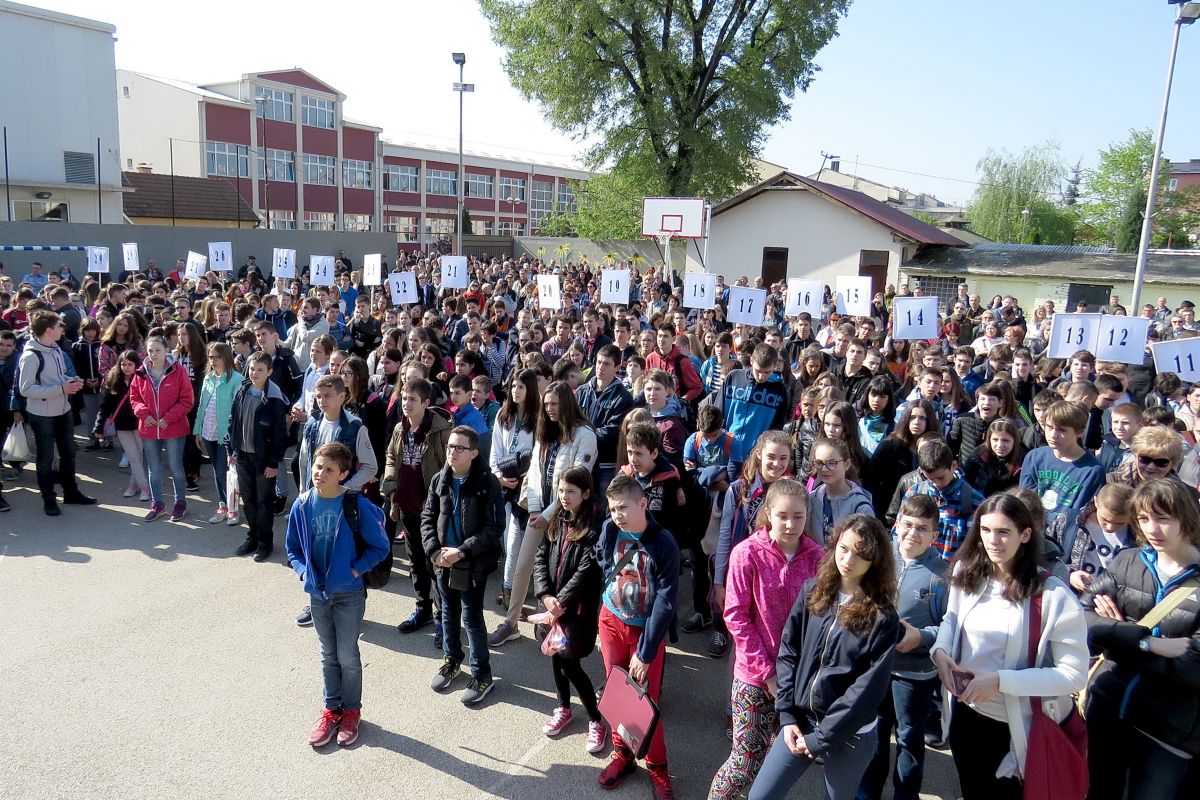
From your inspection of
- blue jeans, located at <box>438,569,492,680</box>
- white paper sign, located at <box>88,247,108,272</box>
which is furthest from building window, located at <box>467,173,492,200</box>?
blue jeans, located at <box>438,569,492,680</box>

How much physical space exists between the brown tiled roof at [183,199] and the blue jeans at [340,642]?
35355 millimetres

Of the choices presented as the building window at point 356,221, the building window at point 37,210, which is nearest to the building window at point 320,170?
the building window at point 356,221

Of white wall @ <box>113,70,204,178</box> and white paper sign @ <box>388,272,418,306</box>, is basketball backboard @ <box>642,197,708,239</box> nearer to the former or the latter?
white paper sign @ <box>388,272,418,306</box>

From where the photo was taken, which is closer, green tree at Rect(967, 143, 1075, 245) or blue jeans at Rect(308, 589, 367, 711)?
blue jeans at Rect(308, 589, 367, 711)

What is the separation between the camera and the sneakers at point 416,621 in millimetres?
5719

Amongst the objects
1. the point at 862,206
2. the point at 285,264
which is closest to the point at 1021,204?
the point at 862,206

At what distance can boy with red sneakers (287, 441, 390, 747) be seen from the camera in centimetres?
433

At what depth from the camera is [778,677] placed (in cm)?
330

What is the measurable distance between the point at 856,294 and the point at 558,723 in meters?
8.67

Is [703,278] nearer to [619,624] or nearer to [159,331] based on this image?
[159,331]

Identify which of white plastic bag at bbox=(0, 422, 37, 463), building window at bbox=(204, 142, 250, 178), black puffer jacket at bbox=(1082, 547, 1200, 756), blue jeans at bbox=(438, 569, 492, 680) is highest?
building window at bbox=(204, 142, 250, 178)

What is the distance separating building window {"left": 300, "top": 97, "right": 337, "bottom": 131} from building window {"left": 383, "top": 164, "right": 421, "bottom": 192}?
19.9 ft

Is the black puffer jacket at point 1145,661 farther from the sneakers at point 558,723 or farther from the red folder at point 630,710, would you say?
the sneakers at point 558,723

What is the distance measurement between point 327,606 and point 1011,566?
346cm
